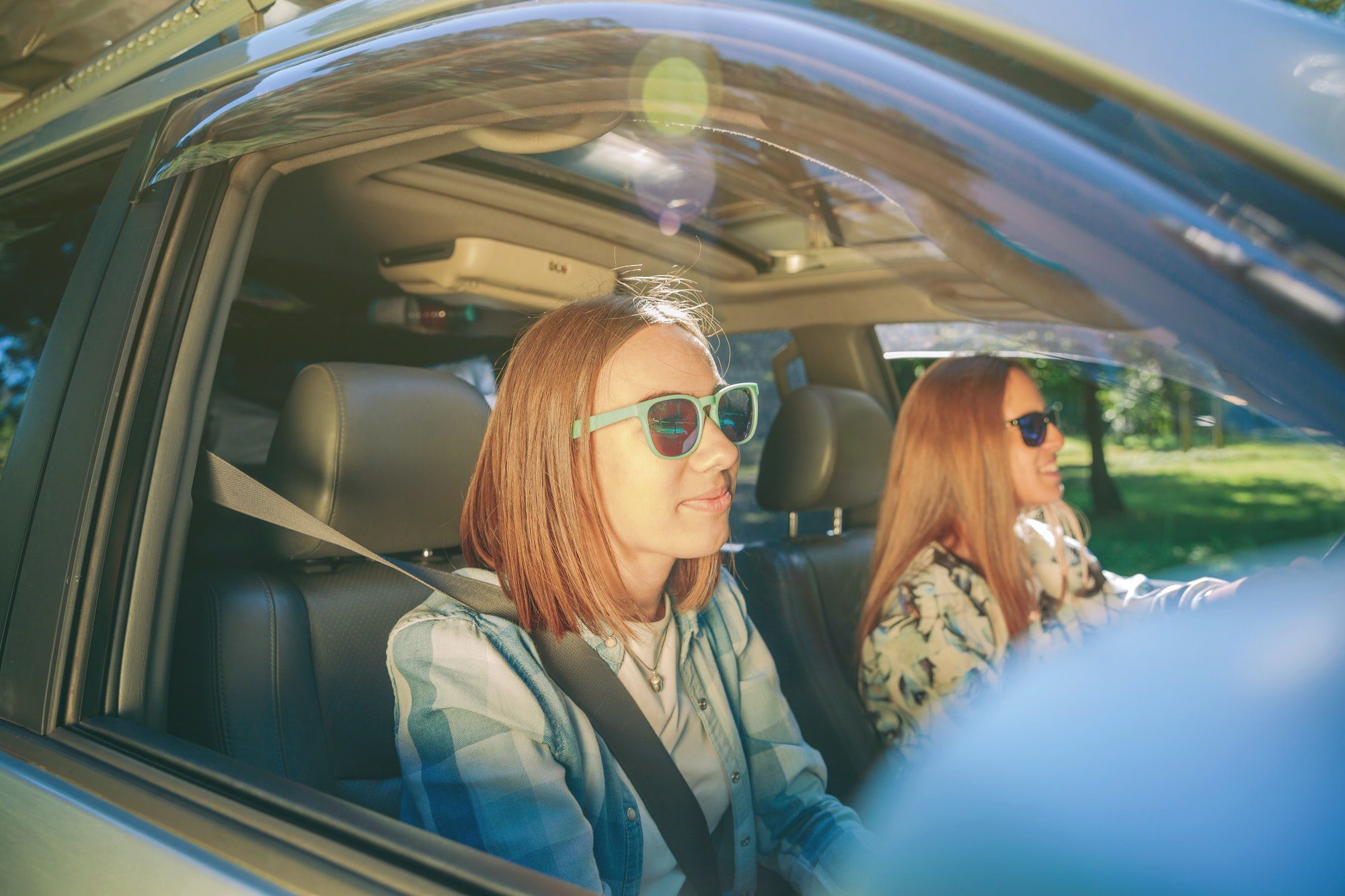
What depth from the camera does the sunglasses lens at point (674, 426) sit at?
150 cm

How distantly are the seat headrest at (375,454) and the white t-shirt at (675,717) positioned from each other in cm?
59

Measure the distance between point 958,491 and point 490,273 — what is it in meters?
1.41

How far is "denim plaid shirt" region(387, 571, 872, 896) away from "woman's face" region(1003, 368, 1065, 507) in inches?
40.2

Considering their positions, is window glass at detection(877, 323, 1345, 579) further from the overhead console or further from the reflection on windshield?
the overhead console

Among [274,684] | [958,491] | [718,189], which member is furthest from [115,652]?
[958,491]

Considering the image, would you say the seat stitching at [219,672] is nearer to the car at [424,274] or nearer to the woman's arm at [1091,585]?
the car at [424,274]

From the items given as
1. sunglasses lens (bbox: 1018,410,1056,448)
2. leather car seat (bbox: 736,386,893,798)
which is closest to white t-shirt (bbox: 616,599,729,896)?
leather car seat (bbox: 736,386,893,798)

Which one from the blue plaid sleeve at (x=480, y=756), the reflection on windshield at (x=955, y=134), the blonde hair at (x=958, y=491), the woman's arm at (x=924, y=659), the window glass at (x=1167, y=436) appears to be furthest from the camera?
the blonde hair at (x=958, y=491)

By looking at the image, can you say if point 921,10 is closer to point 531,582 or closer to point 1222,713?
point 1222,713

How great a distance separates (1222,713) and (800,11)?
848 mm

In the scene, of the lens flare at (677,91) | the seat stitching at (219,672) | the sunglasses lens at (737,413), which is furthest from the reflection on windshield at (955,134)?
the seat stitching at (219,672)

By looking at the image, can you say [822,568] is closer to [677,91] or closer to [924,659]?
[924,659]

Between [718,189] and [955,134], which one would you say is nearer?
[955,134]

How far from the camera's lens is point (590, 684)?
4.86 ft
